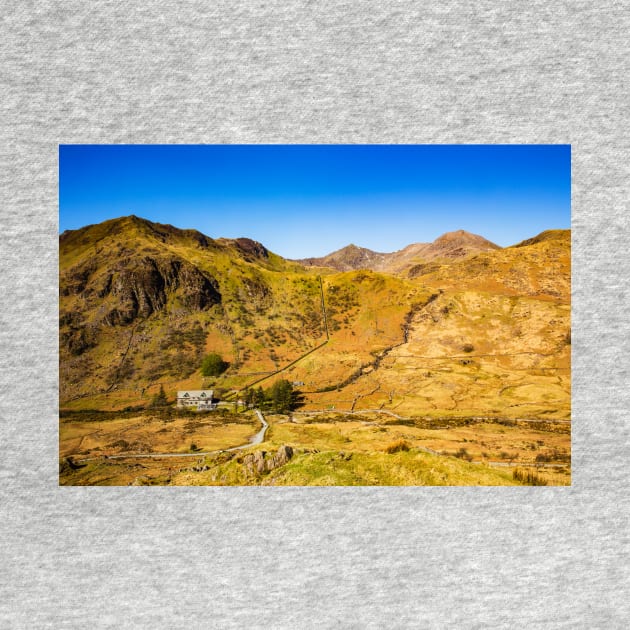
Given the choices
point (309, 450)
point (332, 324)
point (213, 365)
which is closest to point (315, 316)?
point (332, 324)

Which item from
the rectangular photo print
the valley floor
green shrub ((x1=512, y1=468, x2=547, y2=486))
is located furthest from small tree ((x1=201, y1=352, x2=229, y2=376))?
green shrub ((x1=512, y1=468, x2=547, y2=486))

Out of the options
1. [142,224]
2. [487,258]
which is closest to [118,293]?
[142,224]

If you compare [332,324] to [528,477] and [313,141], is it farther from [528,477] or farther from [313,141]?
[528,477]

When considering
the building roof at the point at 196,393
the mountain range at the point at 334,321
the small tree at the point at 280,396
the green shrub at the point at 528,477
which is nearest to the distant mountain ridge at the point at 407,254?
the mountain range at the point at 334,321

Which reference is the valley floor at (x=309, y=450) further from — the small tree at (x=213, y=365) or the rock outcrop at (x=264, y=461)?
the small tree at (x=213, y=365)

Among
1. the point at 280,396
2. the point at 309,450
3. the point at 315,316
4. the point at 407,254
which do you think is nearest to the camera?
the point at 309,450
